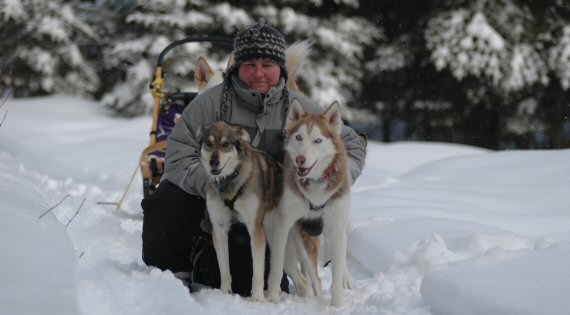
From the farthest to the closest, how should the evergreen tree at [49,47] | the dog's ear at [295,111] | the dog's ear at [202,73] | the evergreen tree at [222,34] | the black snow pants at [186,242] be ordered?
the evergreen tree at [49,47], the evergreen tree at [222,34], the dog's ear at [202,73], the black snow pants at [186,242], the dog's ear at [295,111]

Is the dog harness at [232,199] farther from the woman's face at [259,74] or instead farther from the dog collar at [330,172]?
the woman's face at [259,74]

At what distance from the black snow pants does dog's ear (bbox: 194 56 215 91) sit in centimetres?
172

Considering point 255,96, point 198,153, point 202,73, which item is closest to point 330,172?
point 255,96

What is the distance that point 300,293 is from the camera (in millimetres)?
3381

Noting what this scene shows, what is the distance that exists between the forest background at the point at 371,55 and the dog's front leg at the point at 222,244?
983 centimetres

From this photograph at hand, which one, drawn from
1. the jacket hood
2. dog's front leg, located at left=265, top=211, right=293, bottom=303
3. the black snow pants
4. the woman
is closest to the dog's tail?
the woman

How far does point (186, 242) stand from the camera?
11.1 feet

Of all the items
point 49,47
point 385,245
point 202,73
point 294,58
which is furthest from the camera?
point 49,47

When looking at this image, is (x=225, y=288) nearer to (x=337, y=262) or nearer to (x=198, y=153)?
(x=337, y=262)

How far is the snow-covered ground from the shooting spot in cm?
229

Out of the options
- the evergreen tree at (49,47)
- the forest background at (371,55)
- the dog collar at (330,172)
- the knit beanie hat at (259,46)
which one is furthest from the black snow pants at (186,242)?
the evergreen tree at (49,47)

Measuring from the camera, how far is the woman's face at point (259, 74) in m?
3.38

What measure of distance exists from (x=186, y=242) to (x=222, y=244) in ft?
1.21

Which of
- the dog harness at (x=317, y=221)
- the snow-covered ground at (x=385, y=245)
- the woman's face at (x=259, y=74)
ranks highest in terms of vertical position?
the woman's face at (x=259, y=74)
